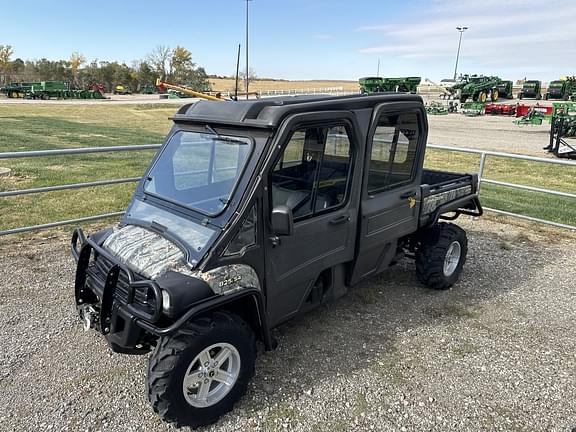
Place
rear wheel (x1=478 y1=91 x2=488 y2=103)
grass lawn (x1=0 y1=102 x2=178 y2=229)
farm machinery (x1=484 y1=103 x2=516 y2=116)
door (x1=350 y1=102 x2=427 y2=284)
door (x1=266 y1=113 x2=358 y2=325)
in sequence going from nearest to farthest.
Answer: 1. door (x1=266 y1=113 x2=358 y2=325)
2. door (x1=350 y1=102 x2=427 y2=284)
3. grass lawn (x1=0 y1=102 x2=178 y2=229)
4. farm machinery (x1=484 y1=103 x2=516 y2=116)
5. rear wheel (x1=478 y1=91 x2=488 y2=103)

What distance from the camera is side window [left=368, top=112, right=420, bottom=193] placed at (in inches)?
149

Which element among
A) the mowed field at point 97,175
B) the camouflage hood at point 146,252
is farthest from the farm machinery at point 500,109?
the camouflage hood at point 146,252

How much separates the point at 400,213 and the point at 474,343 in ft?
4.45

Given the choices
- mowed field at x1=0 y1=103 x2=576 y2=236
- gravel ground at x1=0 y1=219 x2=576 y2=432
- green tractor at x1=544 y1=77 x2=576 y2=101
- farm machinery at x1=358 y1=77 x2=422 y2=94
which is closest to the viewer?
gravel ground at x1=0 y1=219 x2=576 y2=432

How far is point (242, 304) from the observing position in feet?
9.95

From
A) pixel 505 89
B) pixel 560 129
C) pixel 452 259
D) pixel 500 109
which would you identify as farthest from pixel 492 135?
pixel 505 89

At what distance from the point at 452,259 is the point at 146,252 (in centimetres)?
361

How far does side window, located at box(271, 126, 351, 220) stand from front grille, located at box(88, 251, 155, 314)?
1.04 meters

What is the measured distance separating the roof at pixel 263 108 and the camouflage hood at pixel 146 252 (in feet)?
3.21

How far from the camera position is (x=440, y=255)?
15.3 feet

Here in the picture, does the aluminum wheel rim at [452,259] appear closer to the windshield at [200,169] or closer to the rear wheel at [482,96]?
the windshield at [200,169]

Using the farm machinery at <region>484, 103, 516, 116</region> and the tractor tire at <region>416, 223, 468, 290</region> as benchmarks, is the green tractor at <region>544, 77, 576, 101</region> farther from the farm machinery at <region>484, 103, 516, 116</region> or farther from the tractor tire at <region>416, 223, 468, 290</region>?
the tractor tire at <region>416, 223, 468, 290</region>

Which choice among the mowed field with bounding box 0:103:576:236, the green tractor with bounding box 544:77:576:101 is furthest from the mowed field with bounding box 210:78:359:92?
the mowed field with bounding box 0:103:576:236

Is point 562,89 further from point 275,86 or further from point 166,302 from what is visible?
point 166,302
